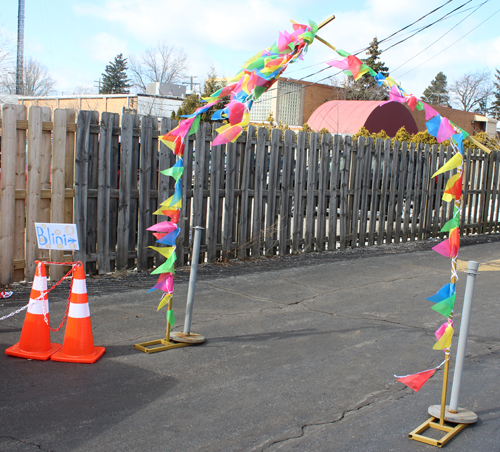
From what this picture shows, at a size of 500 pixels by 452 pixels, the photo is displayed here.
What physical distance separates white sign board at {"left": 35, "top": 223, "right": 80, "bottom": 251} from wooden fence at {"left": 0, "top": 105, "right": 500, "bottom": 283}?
2.03m

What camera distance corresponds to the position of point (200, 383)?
3.89m

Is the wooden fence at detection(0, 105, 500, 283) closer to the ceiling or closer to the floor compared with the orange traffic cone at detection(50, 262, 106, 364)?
closer to the ceiling

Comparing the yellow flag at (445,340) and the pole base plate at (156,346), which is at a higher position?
the yellow flag at (445,340)

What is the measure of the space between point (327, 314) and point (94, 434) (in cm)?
337

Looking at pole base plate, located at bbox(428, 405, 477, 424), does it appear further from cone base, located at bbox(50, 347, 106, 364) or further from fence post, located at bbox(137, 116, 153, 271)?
fence post, located at bbox(137, 116, 153, 271)

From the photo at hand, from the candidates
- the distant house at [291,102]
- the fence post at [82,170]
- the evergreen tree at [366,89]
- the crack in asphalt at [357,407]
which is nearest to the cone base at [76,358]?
the crack in asphalt at [357,407]

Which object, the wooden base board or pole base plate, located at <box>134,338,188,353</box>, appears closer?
the wooden base board

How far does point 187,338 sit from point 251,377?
3.17 feet

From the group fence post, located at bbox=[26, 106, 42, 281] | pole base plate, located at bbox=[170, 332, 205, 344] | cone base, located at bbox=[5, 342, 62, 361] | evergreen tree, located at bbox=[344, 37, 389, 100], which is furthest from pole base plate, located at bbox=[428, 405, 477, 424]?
evergreen tree, located at bbox=[344, 37, 389, 100]

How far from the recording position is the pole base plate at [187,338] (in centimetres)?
A: 472

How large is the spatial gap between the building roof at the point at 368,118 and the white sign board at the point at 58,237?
22.4 meters

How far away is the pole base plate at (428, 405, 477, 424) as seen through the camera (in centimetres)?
334

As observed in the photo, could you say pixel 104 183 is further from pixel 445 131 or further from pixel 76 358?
pixel 445 131

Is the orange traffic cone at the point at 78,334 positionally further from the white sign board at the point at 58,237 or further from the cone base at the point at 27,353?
the white sign board at the point at 58,237
